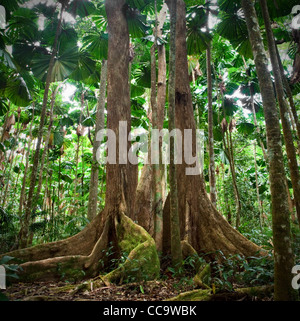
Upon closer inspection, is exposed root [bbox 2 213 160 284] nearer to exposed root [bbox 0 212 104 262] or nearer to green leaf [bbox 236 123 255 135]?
exposed root [bbox 0 212 104 262]

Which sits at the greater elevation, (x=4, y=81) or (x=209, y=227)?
(x=4, y=81)

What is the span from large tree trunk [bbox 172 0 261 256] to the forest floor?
1392 mm

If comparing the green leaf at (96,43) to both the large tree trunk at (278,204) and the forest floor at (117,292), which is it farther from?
the forest floor at (117,292)

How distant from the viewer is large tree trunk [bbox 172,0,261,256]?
4445 millimetres

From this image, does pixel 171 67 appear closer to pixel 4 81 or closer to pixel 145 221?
pixel 145 221

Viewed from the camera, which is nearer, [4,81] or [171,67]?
[171,67]

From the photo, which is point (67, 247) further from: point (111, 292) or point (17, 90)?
point (17, 90)

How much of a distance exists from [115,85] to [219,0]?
3.48 metres

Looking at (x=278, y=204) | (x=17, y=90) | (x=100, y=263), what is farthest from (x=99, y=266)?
(x=17, y=90)

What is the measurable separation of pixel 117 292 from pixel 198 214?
245cm

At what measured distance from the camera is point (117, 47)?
5.69 metres

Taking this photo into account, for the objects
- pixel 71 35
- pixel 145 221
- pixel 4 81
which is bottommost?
pixel 145 221

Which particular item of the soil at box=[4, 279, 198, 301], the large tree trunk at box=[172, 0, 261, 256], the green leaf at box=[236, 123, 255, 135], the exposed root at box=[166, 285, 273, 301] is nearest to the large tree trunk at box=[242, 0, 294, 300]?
the exposed root at box=[166, 285, 273, 301]
